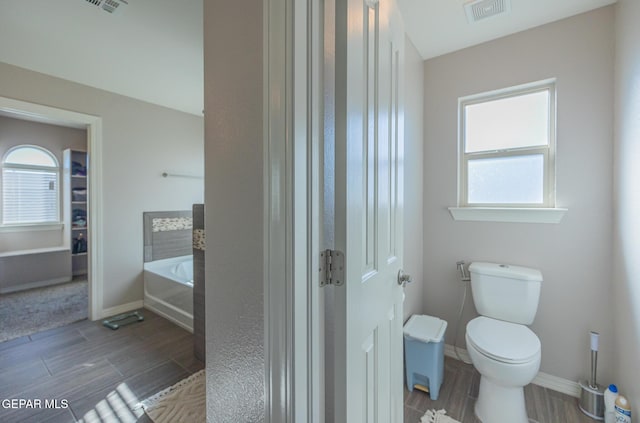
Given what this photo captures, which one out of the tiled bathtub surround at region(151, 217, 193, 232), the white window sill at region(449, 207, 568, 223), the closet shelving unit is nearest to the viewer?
the white window sill at region(449, 207, 568, 223)

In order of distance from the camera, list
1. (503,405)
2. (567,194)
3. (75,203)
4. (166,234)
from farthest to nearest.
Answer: (75,203), (166,234), (567,194), (503,405)

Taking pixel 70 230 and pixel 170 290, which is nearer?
pixel 170 290

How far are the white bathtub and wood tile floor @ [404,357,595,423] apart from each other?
199cm

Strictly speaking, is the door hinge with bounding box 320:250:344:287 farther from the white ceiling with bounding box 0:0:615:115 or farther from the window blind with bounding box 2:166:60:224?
the window blind with bounding box 2:166:60:224

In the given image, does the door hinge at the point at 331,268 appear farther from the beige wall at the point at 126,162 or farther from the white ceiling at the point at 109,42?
the beige wall at the point at 126,162

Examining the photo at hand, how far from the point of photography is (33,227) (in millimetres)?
3908

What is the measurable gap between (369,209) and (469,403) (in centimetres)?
155

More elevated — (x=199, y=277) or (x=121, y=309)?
(x=199, y=277)

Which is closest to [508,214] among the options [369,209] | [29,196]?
[369,209]

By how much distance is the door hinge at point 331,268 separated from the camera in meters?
0.75

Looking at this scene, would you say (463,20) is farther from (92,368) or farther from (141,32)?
(92,368)

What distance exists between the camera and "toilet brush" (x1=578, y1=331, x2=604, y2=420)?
60.5 inches

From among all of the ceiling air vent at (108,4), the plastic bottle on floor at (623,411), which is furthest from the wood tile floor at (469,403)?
the ceiling air vent at (108,4)

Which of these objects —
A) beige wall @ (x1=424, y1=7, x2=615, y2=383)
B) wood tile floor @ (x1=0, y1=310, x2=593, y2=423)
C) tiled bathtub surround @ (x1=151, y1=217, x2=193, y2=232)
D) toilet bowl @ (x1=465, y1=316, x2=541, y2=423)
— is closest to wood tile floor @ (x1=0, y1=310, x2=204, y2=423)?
wood tile floor @ (x1=0, y1=310, x2=593, y2=423)
